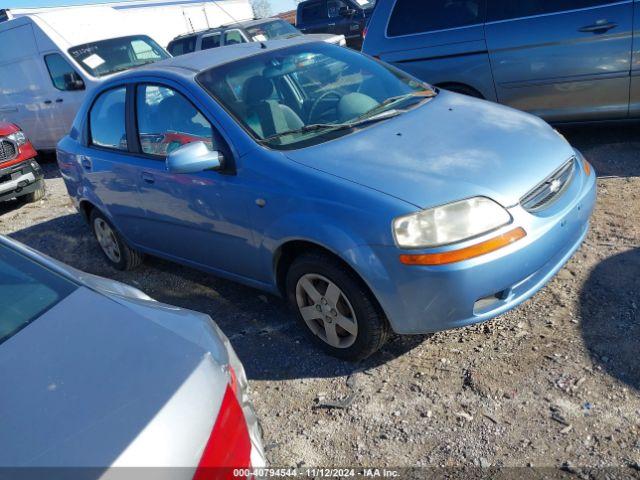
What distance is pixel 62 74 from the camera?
946 centimetres

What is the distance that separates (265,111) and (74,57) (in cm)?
686

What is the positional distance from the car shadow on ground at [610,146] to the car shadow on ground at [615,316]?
1638 mm

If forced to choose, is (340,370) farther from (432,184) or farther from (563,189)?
(563,189)

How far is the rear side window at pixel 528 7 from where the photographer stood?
18.1 feet

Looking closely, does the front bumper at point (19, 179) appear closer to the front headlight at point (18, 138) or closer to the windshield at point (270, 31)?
the front headlight at point (18, 138)

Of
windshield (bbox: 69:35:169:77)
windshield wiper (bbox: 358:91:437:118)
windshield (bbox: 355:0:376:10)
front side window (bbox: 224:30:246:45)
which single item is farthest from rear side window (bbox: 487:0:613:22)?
windshield (bbox: 355:0:376:10)

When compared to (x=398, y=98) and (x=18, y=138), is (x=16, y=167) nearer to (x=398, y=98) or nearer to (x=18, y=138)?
(x=18, y=138)

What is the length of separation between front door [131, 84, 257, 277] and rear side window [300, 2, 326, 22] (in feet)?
44.6

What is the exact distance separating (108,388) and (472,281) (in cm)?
169

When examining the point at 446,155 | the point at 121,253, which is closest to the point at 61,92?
the point at 121,253

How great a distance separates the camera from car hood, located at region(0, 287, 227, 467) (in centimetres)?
154

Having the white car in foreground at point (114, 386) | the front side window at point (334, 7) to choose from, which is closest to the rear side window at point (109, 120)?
the white car in foreground at point (114, 386)

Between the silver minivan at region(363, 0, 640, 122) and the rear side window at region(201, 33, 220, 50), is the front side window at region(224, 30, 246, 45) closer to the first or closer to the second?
the rear side window at region(201, 33, 220, 50)

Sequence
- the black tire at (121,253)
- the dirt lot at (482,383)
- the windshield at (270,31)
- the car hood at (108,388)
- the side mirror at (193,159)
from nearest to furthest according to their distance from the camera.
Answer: the car hood at (108,388), the dirt lot at (482,383), the side mirror at (193,159), the black tire at (121,253), the windshield at (270,31)
